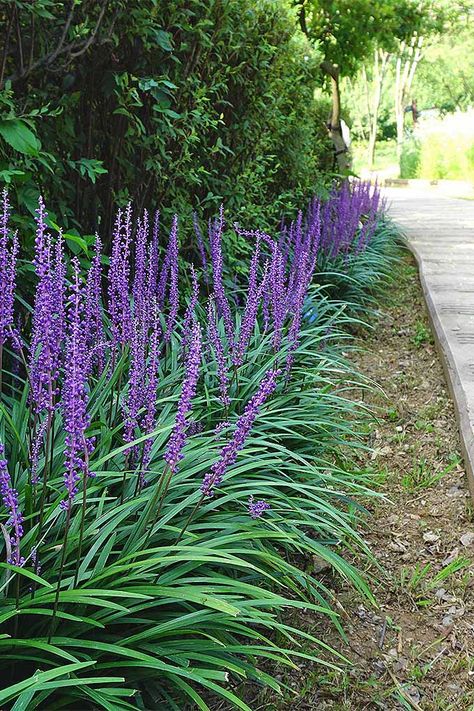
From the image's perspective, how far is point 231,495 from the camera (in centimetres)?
192

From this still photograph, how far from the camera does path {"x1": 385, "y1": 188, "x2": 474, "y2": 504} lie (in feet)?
12.5

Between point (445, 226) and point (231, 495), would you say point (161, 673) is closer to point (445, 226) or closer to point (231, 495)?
point (231, 495)

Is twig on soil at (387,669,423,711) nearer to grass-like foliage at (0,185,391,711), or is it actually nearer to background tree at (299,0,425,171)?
grass-like foliage at (0,185,391,711)

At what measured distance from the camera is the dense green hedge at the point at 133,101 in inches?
106

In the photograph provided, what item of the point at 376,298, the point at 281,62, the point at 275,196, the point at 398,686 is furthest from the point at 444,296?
the point at 398,686

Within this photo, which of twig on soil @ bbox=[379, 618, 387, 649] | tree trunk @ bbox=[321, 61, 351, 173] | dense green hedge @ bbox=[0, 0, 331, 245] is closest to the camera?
twig on soil @ bbox=[379, 618, 387, 649]

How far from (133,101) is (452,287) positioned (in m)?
3.79

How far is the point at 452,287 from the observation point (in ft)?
20.4

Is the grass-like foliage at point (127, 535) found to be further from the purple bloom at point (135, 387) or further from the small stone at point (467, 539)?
the small stone at point (467, 539)

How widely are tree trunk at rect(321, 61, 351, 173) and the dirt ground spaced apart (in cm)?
495

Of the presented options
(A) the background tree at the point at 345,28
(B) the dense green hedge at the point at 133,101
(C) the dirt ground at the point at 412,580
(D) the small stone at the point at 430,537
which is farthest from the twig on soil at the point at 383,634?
(A) the background tree at the point at 345,28

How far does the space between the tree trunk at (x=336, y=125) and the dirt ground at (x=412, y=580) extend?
4.95 m

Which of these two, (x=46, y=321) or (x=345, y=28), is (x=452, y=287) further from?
(x=46, y=321)

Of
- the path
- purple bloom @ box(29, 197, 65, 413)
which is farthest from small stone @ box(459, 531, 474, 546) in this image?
purple bloom @ box(29, 197, 65, 413)
